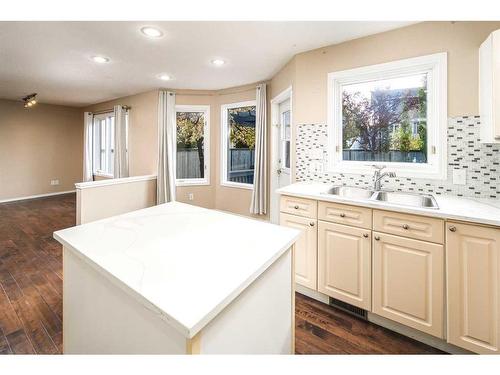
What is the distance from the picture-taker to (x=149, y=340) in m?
0.71

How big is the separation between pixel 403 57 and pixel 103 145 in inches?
263

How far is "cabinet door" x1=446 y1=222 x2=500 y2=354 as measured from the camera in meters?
1.38

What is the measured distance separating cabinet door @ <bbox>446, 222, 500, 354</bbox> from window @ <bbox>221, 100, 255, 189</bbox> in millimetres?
3133

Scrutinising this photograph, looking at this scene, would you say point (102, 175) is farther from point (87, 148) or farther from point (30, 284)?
point (30, 284)

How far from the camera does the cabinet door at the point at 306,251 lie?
2.08 metres

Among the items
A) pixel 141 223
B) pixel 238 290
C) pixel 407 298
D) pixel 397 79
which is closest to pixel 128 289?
pixel 238 290

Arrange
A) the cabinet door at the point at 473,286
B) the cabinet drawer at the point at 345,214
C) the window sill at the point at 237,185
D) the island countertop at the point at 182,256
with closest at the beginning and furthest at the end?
1. the island countertop at the point at 182,256
2. the cabinet door at the point at 473,286
3. the cabinet drawer at the point at 345,214
4. the window sill at the point at 237,185

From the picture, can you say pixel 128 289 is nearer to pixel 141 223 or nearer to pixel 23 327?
pixel 141 223

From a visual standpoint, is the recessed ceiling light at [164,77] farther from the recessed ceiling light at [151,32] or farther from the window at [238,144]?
the recessed ceiling light at [151,32]

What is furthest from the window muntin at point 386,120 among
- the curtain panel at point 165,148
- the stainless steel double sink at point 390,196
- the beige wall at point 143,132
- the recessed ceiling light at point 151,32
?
the beige wall at point 143,132

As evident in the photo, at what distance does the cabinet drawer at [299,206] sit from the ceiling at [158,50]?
1548 millimetres

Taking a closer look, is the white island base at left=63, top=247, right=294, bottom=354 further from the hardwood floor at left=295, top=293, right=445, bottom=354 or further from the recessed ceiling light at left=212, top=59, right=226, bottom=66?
the recessed ceiling light at left=212, top=59, right=226, bottom=66

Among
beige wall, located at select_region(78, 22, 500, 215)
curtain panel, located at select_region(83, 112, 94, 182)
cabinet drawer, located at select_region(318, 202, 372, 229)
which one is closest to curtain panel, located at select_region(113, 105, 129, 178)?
beige wall, located at select_region(78, 22, 500, 215)
